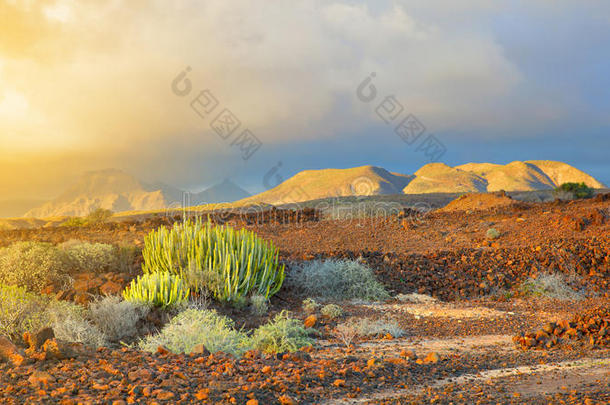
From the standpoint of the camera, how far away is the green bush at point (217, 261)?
9508mm

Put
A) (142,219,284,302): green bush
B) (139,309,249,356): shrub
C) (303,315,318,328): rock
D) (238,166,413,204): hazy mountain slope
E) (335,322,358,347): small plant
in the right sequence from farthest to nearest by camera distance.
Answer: (238,166,413,204): hazy mountain slope, (142,219,284,302): green bush, (303,315,318,328): rock, (335,322,358,347): small plant, (139,309,249,356): shrub

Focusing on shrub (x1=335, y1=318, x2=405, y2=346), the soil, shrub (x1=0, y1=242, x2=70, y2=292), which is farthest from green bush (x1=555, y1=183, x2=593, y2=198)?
shrub (x1=0, y1=242, x2=70, y2=292)

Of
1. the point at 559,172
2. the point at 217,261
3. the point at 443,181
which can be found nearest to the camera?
the point at 217,261

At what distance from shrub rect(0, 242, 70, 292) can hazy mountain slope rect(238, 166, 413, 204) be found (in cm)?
9505

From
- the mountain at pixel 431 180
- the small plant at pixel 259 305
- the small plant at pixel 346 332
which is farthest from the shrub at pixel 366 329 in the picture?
the mountain at pixel 431 180

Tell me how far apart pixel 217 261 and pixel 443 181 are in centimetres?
11175

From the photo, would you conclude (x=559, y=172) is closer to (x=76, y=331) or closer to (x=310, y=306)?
(x=310, y=306)

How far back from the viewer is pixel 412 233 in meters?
17.0

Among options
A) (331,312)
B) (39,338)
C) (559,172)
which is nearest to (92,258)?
(331,312)

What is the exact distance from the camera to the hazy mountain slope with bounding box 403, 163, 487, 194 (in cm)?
10738

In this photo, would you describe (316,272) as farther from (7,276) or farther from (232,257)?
(7,276)

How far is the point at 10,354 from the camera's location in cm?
491

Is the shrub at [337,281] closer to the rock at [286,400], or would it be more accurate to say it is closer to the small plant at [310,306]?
the small plant at [310,306]

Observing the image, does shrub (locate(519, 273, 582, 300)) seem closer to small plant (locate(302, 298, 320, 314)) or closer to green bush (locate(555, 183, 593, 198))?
small plant (locate(302, 298, 320, 314))
